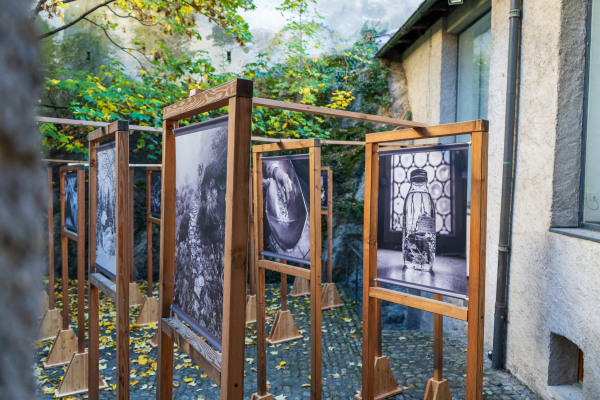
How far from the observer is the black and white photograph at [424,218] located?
109 inches

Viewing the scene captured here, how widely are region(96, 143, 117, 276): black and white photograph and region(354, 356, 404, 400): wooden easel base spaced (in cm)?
236

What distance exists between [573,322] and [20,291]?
3878 millimetres

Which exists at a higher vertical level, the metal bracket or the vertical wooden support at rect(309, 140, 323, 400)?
the metal bracket

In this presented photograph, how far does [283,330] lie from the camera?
16.9ft

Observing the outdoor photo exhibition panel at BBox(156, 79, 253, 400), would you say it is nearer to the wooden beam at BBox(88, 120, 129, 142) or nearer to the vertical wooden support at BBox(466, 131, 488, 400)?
the wooden beam at BBox(88, 120, 129, 142)

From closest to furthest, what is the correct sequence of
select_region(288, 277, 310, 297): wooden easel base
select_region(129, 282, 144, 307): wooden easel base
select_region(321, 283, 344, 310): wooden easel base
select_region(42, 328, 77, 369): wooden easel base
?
select_region(42, 328, 77, 369): wooden easel base, select_region(129, 282, 144, 307): wooden easel base, select_region(321, 283, 344, 310): wooden easel base, select_region(288, 277, 310, 297): wooden easel base

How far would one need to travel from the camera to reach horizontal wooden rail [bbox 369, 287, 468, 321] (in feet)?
8.41

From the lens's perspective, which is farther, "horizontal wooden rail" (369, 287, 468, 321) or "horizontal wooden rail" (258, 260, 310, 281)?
"horizontal wooden rail" (258, 260, 310, 281)

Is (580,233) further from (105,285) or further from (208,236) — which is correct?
(105,285)

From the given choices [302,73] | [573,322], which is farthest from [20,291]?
[302,73]

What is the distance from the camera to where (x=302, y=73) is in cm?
942

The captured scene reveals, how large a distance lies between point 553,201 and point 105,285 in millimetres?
3564

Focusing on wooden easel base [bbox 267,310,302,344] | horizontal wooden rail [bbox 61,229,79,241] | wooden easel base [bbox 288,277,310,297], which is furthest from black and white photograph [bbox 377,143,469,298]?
wooden easel base [bbox 288,277,310,297]

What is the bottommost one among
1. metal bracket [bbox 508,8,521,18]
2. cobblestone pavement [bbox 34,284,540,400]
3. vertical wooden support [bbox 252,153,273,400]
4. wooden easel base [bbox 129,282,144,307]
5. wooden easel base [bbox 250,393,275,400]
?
cobblestone pavement [bbox 34,284,540,400]
